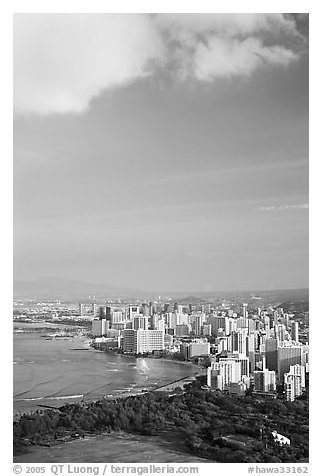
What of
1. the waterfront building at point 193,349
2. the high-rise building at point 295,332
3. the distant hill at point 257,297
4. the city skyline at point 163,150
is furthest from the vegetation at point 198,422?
the city skyline at point 163,150

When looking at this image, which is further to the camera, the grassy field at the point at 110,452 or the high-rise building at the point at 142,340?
the high-rise building at the point at 142,340

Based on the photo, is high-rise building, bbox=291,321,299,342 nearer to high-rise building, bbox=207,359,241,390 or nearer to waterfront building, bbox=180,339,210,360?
high-rise building, bbox=207,359,241,390

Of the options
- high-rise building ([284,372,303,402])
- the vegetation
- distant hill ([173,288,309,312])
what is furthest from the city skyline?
the vegetation

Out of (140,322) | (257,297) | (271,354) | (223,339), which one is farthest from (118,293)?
(271,354)

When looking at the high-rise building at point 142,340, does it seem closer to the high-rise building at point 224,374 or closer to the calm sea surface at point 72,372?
the calm sea surface at point 72,372

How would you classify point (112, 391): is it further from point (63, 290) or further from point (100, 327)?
point (63, 290)
